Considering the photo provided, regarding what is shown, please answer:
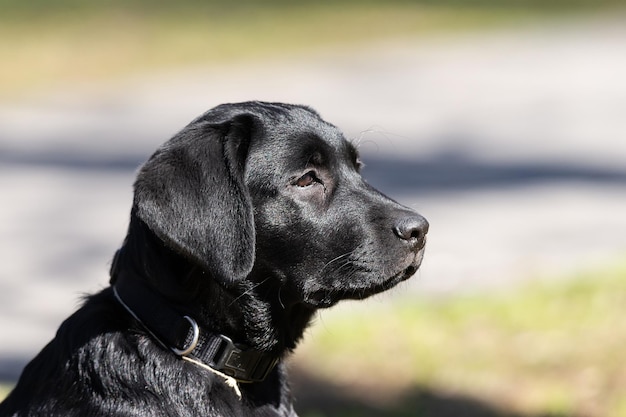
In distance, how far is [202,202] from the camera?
11.7 ft

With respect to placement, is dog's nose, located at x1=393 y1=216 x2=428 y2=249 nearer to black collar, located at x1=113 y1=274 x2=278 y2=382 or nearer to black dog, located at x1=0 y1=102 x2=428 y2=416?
black dog, located at x1=0 y1=102 x2=428 y2=416

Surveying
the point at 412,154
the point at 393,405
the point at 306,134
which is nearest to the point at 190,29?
the point at 412,154

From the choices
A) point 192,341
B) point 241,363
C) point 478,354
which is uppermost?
point 192,341

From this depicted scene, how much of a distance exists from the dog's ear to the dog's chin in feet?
1.21

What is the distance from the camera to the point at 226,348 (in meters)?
3.68

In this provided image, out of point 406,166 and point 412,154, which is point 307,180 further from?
point 412,154

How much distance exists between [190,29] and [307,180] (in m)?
16.9

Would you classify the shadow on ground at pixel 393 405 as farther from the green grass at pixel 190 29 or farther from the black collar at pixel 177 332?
the green grass at pixel 190 29

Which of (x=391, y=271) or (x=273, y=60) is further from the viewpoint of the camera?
(x=273, y=60)

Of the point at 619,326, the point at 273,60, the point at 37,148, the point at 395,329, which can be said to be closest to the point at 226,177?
the point at 395,329

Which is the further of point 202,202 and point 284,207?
point 284,207

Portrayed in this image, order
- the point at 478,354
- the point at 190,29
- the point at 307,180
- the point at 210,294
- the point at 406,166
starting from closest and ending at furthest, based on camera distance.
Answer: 1. the point at 210,294
2. the point at 307,180
3. the point at 478,354
4. the point at 406,166
5. the point at 190,29

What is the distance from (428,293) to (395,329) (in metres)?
0.74

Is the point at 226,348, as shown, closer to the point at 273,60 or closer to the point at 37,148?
the point at 37,148
